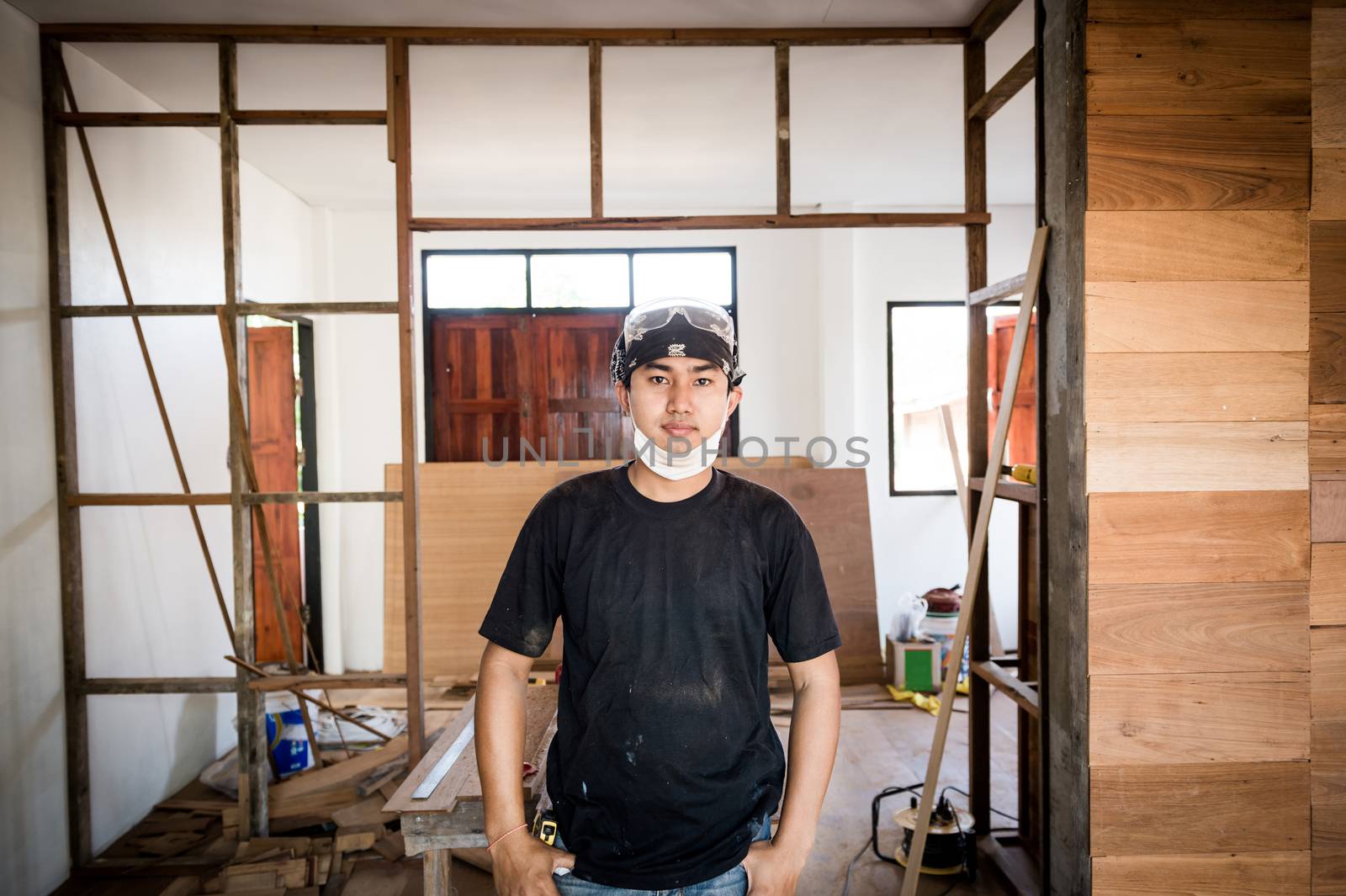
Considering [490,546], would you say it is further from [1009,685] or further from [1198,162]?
[1198,162]

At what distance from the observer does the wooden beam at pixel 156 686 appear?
2.99 m

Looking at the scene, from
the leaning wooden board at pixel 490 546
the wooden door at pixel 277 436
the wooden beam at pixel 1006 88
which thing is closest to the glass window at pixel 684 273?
the leaning wooden board at pixel 490 546

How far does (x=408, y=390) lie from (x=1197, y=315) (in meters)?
2.50

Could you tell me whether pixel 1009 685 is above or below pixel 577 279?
below

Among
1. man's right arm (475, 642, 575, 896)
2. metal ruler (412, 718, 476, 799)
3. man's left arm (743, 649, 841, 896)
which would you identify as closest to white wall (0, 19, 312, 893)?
metal ruler (412, 718, 476, 799)

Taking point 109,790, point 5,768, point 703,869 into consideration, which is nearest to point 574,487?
point 703,869

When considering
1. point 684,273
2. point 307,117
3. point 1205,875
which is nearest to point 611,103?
point 307,117

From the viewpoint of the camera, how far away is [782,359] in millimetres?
5578

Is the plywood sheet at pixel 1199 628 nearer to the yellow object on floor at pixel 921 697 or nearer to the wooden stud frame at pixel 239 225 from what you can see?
the wooden stud frame at pixel 239 225

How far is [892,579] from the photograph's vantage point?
5.59 metres

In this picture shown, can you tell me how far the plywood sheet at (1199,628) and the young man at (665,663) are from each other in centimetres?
111

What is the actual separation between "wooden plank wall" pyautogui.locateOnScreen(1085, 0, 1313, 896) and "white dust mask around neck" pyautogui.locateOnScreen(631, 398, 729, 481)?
48.7 inches

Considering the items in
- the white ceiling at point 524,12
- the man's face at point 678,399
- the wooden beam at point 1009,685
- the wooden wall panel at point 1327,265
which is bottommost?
the wooden beam at point 1009,685

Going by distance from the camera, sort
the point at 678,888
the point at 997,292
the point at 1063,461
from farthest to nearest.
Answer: the point at 997,292, the point at 1063,461, the point at 678,888
